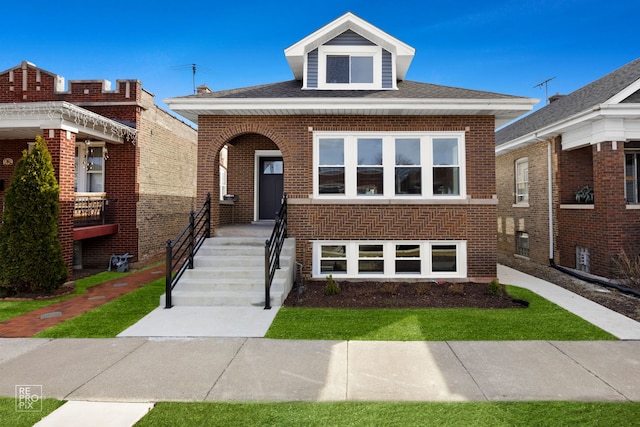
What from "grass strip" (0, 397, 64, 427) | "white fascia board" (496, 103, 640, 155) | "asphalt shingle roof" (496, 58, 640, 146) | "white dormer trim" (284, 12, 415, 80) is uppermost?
"white dormer trim" (284, 12, 415, 80)

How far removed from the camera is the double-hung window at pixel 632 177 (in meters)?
9.88

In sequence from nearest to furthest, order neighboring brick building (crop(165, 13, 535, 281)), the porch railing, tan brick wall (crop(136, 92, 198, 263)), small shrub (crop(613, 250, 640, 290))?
small shrub (crop(613, 250, 640, 290)), neighboring brick building (crop(165, 13, 535, 281)), the porch railing, tan brick wall (crop(136, 92, 198, 263))

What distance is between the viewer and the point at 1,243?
767 cm

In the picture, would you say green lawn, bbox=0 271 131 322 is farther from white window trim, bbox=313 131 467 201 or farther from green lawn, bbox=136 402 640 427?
white window trim, bbox=313 131 467 201

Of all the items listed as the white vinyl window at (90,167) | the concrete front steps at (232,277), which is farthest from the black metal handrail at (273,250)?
the white vinyl window at (90,167)

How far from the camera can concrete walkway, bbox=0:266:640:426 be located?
3553mm

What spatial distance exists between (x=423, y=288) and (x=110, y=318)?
6.61 m

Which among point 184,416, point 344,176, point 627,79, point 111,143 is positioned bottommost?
point 184,416

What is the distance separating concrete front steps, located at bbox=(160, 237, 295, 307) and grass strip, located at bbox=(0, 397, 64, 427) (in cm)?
338

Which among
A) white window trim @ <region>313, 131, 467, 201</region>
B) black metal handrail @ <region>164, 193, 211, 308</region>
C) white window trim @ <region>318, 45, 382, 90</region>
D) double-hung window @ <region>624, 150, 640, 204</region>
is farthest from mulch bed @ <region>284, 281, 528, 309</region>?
double-hung window @ <region>624, 150, 640, 204</region>

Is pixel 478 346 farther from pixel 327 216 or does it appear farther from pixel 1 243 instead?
pixel 1 243

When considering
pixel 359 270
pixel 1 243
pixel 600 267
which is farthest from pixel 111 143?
pixel 600 267

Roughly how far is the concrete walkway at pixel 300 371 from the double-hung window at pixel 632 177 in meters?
6.69

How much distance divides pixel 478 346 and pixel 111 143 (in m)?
12.2
